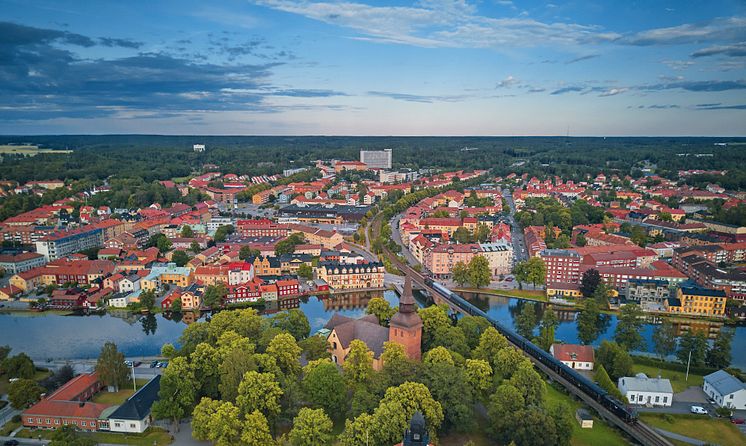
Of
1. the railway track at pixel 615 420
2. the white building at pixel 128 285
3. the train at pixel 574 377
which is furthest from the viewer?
the white building at pixel 128 285

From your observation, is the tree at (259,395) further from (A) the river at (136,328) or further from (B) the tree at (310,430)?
(A) the river at (136,328)

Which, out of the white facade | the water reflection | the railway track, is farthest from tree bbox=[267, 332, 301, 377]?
the water reflection

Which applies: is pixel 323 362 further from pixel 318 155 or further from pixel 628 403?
pixel 318 155

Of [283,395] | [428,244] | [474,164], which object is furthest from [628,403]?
[474,164]

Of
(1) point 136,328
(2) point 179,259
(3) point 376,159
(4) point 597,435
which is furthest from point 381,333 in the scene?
(3) point 376,159

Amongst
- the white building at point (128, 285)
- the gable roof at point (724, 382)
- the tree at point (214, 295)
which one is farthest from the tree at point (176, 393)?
the gable roof at point (724, 382)

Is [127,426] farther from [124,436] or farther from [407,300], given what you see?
[407,300]

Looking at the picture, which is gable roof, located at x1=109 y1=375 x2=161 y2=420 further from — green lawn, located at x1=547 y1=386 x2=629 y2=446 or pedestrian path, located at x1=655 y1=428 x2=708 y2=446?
pedestrian path, located at x1=655 y1=428 x2=708 y2=446
